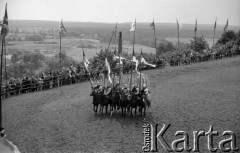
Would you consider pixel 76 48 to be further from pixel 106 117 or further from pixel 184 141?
pixel 184 141

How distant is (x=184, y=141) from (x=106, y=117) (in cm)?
508

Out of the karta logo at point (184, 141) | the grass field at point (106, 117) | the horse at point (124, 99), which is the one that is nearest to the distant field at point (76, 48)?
the grass field at point (106, 117)

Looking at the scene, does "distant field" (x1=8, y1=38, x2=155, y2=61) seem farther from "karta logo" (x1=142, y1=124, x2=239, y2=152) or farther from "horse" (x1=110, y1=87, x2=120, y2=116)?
"karta logo" (x1=142, y1=124, x2=239, y2=152)

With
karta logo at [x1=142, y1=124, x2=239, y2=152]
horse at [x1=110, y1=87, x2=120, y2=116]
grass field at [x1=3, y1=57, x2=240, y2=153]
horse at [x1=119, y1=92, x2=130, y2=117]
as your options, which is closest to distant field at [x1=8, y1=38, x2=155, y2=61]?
grass field at [x1=3, y1=57, x2=240, y2=153]

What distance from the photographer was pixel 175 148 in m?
12.5

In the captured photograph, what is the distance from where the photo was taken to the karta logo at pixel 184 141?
1238 cm

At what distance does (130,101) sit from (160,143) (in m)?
3.54

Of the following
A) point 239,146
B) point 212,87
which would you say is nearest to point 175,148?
point 239,146

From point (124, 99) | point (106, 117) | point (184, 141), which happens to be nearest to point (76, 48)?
point (106, 117)

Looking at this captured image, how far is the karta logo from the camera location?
1238 centimetres

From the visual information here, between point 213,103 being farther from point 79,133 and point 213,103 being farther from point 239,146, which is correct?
point 79,133

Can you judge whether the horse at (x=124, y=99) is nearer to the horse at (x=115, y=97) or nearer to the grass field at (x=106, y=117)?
the horse at (x=115, y=97)

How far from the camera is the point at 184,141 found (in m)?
13.0

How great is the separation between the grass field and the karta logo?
9.2 inches
